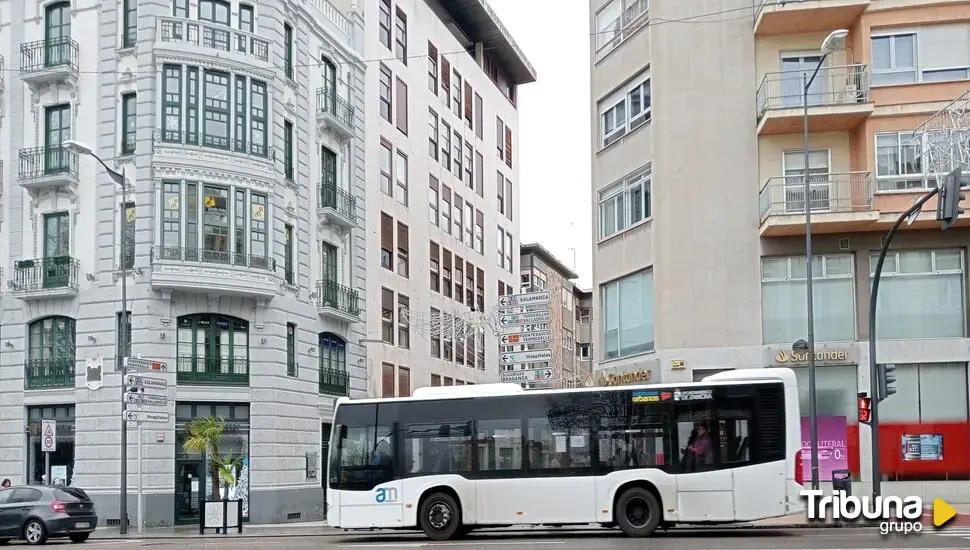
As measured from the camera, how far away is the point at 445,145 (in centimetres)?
5881

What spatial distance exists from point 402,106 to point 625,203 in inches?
750

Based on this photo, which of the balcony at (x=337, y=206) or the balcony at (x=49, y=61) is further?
the balcony at (x=337, y=206)

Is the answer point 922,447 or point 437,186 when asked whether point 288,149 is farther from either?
point 922,447

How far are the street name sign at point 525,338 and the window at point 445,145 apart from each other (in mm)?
30822

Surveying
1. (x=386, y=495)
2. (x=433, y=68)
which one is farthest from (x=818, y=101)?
(x=433, y=68)

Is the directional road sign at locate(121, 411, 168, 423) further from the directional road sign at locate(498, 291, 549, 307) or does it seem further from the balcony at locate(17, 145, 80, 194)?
the directional road sign at locate(498, 291, 549, 307)

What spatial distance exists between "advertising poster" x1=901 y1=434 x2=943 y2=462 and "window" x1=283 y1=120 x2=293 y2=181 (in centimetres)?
2168

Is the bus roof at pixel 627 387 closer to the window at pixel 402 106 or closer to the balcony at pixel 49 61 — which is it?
the balcony at pixel 49 61

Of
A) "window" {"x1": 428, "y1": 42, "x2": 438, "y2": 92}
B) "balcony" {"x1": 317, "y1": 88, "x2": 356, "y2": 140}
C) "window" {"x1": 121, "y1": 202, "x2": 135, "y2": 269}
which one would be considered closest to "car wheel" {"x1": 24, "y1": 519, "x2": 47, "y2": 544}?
"window" {"x1": 121, "y1": 202, "x2": 135, "y2": 269}

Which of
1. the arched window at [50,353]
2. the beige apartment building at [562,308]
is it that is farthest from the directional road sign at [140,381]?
the beige apartment building at [562,308]

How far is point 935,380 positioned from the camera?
31797 millimetres

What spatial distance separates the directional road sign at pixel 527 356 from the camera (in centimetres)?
2786

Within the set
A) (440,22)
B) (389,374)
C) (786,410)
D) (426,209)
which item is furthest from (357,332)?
(786,410)

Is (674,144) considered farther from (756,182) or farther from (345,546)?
(345,546)
